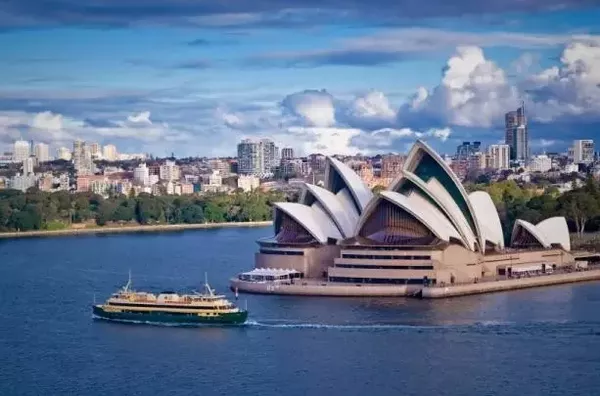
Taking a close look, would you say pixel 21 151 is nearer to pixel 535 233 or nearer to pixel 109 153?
pixel 109 153

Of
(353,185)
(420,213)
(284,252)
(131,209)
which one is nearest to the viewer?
(420,213)

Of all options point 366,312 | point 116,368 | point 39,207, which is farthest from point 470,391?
point 39,207

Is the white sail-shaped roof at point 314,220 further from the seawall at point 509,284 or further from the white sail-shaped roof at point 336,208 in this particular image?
the seawall at point 509,284

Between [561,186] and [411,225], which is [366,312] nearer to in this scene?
[411,225]

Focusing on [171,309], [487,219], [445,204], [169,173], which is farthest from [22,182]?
[171,309]

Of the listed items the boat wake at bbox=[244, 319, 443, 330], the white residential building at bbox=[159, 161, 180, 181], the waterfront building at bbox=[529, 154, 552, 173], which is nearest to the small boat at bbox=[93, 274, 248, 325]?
the boat wake at bbox=[244, 319, 443, 330]
